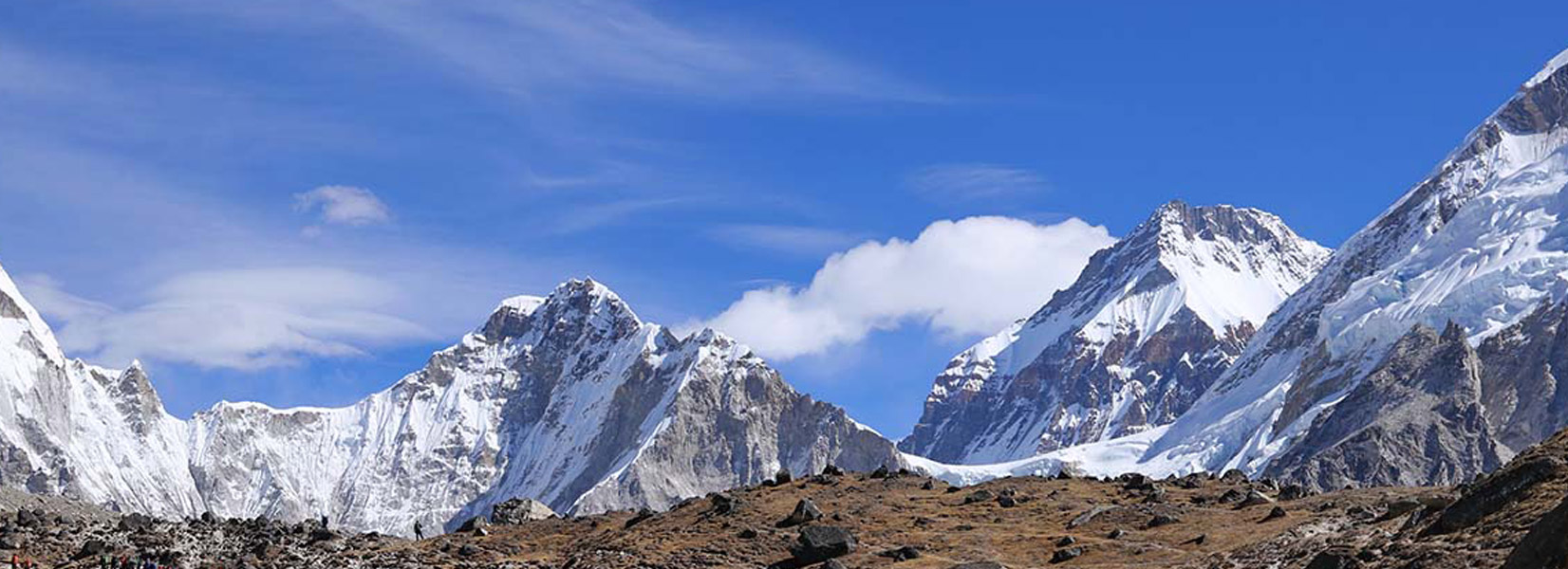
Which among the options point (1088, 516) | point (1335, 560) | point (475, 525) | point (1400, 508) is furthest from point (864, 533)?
point (1335, 560)

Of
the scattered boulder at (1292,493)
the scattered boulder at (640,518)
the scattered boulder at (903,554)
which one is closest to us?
the scattered boulder at (903,554)

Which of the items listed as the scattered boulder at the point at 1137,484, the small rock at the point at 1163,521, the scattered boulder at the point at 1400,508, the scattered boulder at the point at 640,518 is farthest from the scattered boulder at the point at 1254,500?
the scattered boulder at the point at 640,518

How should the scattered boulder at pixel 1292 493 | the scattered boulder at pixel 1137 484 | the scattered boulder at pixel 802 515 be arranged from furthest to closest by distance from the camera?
the scattered boulder at pixel 1137 484 → the scattered boulder at pixel 1292 493 → the scattered boulder at pixel 802 515

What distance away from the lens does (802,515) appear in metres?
75.3

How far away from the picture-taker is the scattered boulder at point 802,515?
74.6 metres

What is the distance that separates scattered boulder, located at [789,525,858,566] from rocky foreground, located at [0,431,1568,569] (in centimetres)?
7

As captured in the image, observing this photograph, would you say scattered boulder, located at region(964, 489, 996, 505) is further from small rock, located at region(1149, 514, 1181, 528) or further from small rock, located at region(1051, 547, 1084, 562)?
small rock, located at region(1051, 547, 1084, 562)

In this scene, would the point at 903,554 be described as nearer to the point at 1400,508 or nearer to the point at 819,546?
the point at 819,546

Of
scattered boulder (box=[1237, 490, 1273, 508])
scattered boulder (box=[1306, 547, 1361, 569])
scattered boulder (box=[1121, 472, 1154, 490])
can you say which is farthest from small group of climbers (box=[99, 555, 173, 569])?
scattered boulder (box=[1121, 472, 1154, 490])

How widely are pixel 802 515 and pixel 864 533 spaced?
9.80 ft

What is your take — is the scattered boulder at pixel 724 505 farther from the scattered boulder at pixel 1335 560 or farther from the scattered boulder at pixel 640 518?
the scattered boulder at pixel 1335 560

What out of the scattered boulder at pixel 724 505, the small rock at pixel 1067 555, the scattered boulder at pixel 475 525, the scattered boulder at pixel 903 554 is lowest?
the small rock at pixel 1067 555

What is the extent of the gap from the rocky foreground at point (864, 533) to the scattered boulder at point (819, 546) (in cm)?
7

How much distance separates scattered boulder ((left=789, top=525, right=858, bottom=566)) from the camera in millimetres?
68312
